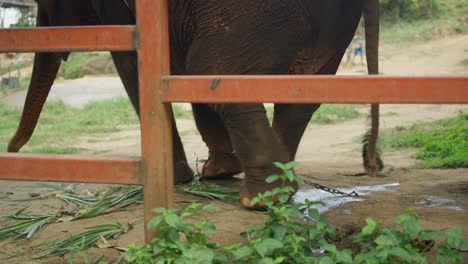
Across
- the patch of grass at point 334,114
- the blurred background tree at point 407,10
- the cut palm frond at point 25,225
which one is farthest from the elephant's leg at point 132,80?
the blurred background tree at point 407,10

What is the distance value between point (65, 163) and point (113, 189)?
153cm

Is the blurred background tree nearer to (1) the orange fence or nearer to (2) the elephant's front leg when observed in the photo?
(2) the elephant's front leg

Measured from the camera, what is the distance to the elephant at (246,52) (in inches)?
170

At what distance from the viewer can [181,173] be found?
5.14 meters

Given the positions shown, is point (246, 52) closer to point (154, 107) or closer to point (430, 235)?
point (154, 107)

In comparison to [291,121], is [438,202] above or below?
below

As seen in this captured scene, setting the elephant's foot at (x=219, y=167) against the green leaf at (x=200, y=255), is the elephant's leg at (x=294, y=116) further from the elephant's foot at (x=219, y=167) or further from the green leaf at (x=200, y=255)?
the green leaf at (x=200, y=255)

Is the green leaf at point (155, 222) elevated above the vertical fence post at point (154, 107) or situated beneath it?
situated beneath

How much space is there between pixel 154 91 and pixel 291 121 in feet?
6.76

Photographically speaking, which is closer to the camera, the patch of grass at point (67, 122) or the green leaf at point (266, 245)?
the green leaf at point (266, 245)

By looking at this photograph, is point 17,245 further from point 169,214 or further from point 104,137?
point 104,137

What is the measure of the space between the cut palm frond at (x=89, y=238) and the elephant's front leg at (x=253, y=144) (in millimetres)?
818

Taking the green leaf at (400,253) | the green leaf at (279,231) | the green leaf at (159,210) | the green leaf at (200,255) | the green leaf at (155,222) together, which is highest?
the green leaf at (159,210)

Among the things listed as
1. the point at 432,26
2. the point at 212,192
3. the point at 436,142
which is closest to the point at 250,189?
the point at 212,192
